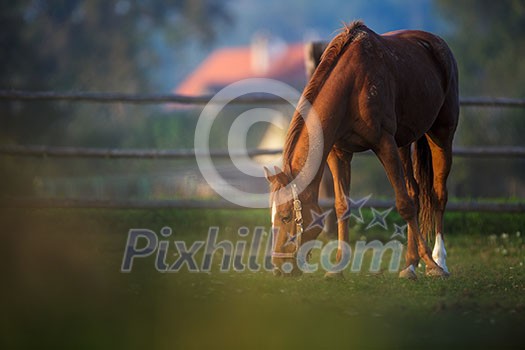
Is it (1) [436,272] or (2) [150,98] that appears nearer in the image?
(1) [436,272]

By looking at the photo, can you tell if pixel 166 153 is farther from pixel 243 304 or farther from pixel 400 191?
pixel 243 304

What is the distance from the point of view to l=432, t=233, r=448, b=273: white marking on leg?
22.4ft

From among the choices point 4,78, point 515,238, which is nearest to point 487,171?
point 515,238

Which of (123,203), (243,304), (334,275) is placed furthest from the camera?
(123,203)

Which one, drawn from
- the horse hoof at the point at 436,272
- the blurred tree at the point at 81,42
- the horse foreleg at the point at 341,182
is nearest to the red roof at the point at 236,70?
the blurred tree at the point at 81,42

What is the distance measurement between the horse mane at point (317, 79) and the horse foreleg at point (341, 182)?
2.15 feet

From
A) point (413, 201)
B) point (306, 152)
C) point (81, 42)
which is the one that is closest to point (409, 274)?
point (413, 201)

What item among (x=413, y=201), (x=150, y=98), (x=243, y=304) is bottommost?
(x=243, y=304)

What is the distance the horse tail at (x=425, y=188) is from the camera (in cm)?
704

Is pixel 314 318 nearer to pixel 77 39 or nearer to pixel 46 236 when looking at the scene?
pixel 46 236

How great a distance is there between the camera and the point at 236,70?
6197 centimetres

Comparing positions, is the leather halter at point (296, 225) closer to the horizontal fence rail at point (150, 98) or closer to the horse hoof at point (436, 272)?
the horse hoof at point (436, 272)

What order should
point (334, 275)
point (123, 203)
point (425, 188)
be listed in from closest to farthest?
point (334, 275) < point (425, 188) < point (123, 203)

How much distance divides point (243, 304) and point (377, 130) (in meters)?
1.64
